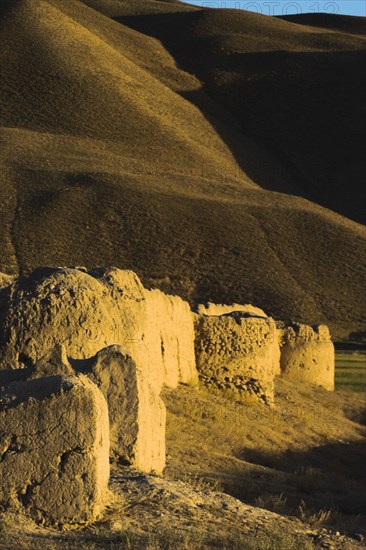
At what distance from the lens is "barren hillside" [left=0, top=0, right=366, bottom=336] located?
63875 mm

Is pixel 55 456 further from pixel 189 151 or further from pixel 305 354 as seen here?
pixel 189 151

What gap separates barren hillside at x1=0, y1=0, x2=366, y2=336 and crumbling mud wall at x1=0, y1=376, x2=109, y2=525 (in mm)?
48942

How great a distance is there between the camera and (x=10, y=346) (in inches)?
483

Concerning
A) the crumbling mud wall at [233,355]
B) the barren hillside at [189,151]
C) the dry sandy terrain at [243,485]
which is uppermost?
the barren hillside at [189,151]

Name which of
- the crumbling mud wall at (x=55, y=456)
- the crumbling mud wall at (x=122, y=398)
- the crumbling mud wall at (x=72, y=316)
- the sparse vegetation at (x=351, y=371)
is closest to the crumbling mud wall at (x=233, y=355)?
the crumbling mud wall at (x=72, y=316)

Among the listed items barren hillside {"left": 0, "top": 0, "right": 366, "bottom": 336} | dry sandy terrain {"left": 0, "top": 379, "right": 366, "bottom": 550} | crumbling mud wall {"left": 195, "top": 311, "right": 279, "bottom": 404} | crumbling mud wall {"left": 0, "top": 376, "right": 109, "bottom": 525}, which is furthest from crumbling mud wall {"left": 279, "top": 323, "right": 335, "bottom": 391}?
barren hillside {"left": 0, "top": 0, "right": 366, "bottom": 336}

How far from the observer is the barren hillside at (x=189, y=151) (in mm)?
63875

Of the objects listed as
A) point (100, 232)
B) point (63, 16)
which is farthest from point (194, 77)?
point (100, 232)

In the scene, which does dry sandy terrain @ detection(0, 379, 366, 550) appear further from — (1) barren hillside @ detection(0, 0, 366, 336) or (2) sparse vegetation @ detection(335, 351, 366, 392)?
(1) barren hillside @ detection(0, 0, 366, 336)

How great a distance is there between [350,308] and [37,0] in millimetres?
57483

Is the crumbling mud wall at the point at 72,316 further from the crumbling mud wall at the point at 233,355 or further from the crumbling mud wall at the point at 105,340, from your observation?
the crumbling mud wall at the point at 233,355

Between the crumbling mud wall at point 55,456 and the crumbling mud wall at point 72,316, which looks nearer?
the crumbling mud wall at point 55,456

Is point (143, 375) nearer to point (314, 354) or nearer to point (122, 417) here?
point (122, 417)

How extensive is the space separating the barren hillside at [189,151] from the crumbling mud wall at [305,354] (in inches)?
1158
